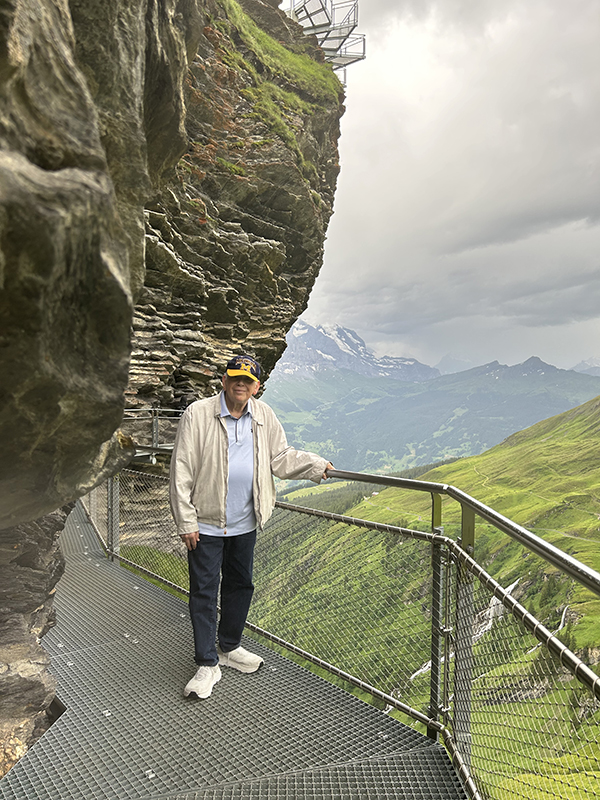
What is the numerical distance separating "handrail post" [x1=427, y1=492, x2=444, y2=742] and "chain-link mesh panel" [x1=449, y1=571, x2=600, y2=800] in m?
0.15

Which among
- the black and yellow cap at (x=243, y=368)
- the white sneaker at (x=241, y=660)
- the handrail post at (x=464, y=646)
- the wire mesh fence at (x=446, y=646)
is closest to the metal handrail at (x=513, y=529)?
the handrail post at (x=464, y=646)

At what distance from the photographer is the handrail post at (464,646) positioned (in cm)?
274

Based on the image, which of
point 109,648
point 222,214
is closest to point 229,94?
point 222,214

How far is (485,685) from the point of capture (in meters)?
2.50

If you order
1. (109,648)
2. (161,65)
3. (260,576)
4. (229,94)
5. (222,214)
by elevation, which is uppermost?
(229,94)

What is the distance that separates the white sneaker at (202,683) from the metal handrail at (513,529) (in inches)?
68.1

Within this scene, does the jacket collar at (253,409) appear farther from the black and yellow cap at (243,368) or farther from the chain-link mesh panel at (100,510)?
→ the chain-link mesh panel at (100,510)

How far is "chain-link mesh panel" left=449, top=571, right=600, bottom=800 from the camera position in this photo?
176 cm

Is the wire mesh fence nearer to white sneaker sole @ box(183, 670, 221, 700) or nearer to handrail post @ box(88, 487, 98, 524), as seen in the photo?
white sneaker sole @ box(183, 670, 221, 700)

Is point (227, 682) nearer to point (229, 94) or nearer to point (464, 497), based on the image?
point (464, 497)

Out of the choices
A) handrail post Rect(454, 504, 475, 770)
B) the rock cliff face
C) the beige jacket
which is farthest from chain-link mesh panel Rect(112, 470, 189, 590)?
handrail post Rect(454, 504, 475, 770)

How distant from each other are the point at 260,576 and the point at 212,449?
1.61 meters

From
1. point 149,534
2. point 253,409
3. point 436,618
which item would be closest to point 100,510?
point 149,534

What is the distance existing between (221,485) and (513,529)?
6.80 ft
